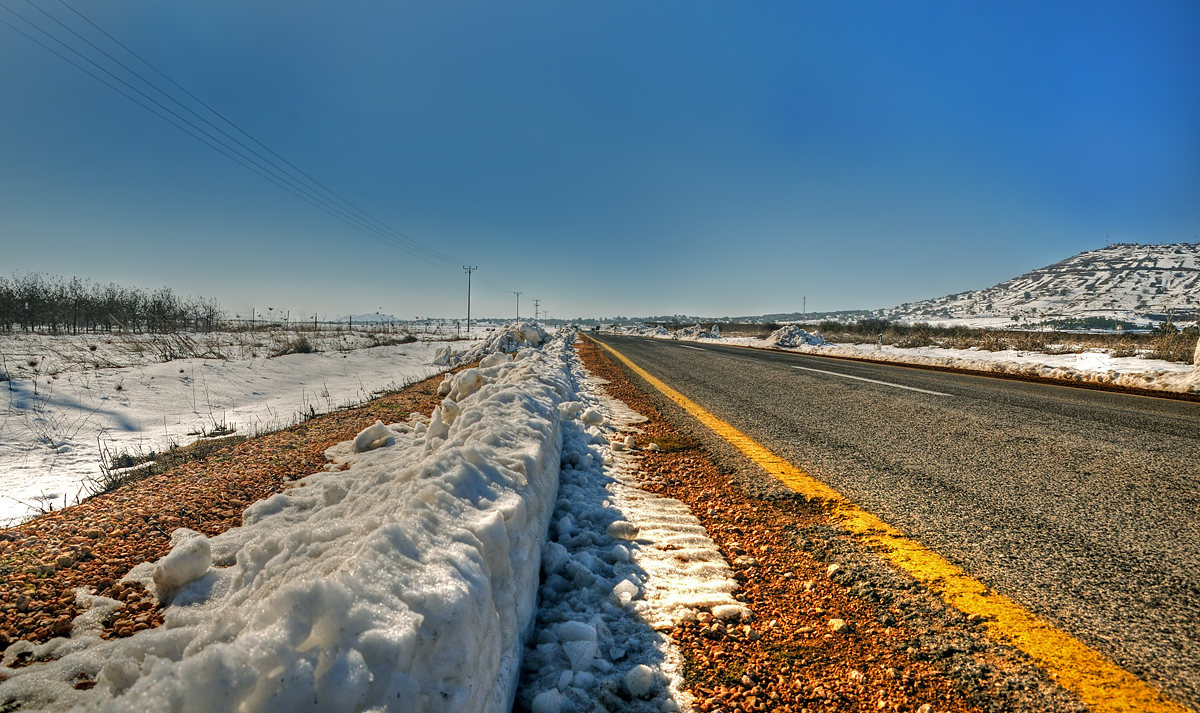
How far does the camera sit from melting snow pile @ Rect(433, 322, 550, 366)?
46.4 feet

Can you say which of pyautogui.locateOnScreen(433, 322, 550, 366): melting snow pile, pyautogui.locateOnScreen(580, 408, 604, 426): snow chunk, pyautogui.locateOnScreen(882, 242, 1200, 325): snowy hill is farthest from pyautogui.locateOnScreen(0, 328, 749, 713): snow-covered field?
pyautogui.locateOnScreen(882, 242, 1200, 325): snowy hill

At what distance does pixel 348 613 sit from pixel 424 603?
135 mm

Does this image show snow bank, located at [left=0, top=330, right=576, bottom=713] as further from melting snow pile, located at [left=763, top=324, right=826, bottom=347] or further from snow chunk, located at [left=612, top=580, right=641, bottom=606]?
melting snow pile, located at [left=763, top=324, right=826, bottom=347]

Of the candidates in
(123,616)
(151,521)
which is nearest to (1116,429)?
(123,616)

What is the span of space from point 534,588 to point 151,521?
1693 millimetres

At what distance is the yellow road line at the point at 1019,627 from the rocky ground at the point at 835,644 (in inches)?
2.0

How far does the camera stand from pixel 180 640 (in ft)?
3.34

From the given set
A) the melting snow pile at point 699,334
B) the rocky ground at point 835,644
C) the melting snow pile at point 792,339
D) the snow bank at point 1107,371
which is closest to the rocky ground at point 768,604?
the rocky ground at point 835,644

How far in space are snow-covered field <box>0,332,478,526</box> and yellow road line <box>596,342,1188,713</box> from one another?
4.05 metres

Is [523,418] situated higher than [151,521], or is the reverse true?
[523,418]

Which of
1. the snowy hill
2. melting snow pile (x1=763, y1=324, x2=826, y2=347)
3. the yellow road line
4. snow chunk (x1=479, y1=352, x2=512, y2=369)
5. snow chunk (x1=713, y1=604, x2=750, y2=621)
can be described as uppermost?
the snowy hill

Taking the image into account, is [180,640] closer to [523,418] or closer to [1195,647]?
[523,418]

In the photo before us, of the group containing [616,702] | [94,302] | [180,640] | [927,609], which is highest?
[94,302]

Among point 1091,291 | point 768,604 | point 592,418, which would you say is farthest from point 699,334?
point 1091,291
